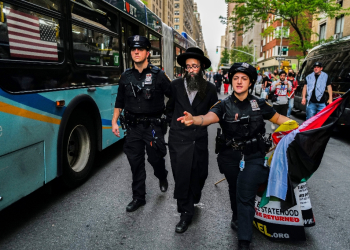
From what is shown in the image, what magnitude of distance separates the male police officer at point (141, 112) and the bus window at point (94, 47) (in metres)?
1.04

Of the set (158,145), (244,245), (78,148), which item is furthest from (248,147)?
(78,148)

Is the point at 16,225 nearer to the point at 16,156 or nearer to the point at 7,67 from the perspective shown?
the point at 16,156

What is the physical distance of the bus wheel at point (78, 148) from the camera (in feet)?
12.8

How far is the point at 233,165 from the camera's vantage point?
2.77 meters

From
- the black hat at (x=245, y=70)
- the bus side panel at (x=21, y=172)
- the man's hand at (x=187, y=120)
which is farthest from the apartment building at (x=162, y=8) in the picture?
the man's hand at (x=187, y=120)

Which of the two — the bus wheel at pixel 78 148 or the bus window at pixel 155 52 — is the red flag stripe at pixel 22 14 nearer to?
the bus wheel at pixel 78 148

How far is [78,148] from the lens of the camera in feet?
14.4

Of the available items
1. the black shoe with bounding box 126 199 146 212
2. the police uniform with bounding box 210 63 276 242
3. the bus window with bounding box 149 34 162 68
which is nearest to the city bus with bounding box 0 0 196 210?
the black shoe with bounding box 126 199 146 212

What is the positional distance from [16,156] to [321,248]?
304 cm

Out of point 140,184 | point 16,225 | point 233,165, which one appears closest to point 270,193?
point 233,165

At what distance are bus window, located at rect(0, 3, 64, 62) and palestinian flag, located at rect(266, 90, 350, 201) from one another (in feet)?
8.80

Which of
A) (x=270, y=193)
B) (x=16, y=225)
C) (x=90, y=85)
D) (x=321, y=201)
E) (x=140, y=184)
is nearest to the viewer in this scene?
(x=270, y=193)

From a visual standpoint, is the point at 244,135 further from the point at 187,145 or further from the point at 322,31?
the point at 322,31

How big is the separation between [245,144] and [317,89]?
17.5 feet
